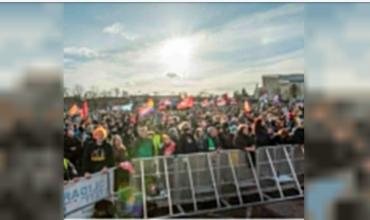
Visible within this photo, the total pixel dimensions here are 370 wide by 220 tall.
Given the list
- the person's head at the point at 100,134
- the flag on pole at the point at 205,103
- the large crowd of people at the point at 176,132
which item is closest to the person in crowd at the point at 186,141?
the large crowd of people at the point at 176,132

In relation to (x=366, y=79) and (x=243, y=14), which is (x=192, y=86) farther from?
(x=366, y=79)

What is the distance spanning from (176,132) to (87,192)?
0.51 metres

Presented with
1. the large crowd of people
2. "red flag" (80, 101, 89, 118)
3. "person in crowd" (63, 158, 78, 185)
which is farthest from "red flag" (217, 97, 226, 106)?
"person in crowd" (63, 158, 78, 185)

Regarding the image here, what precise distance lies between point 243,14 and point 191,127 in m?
0.59

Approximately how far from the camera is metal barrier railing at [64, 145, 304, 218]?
251 cm

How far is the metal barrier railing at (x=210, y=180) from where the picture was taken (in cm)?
251

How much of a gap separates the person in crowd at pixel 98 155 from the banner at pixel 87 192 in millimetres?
39

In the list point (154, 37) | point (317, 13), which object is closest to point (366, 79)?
point (317, 13)

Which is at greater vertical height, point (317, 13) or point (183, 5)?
point (183, 5)

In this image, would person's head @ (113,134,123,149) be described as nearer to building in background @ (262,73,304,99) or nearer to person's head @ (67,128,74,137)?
person's head @ (67,128,74,137)

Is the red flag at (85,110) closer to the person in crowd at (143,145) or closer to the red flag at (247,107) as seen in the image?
the person in crowd at (143,145)

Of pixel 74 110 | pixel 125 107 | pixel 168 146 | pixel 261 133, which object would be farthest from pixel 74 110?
pixel 261 133

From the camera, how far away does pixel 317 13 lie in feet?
3.81

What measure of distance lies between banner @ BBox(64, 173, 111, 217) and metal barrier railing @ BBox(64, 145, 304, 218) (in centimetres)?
3
